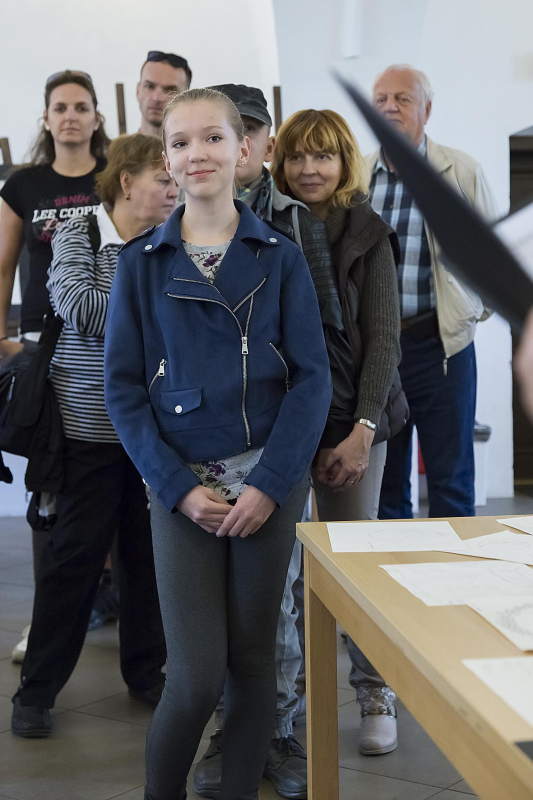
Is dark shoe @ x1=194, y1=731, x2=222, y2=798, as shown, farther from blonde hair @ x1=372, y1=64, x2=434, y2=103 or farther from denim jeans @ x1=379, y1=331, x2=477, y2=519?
blonde hair @ x1=372, y1=64, x2=434, y2=103

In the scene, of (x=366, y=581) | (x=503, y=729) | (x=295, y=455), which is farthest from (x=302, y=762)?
(x=503, y=729)

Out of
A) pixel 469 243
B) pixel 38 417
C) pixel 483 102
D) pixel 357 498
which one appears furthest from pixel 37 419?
pixel 483 102

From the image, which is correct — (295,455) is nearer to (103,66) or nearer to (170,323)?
(170,323)

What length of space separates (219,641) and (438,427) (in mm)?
1293

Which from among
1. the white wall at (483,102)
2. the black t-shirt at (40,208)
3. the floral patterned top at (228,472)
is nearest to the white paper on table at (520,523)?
the floral patterned top at (228,472)

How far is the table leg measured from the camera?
1.39 metres

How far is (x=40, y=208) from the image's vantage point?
2428 mm

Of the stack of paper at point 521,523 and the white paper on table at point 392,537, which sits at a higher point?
the white paper on table at point 392,537

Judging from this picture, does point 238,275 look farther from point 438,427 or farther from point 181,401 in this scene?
point 438,427

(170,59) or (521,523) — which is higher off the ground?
(170,59)

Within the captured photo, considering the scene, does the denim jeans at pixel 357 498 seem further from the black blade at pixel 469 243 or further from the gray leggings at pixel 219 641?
the black blade at pixel 469 243

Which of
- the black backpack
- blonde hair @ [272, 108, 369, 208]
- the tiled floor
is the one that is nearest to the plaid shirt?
blonde hair @ [272, 108, 369, 208]

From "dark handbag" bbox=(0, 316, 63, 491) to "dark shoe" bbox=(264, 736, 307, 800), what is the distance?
0.75 m

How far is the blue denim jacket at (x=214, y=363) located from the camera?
1455 millimetres
